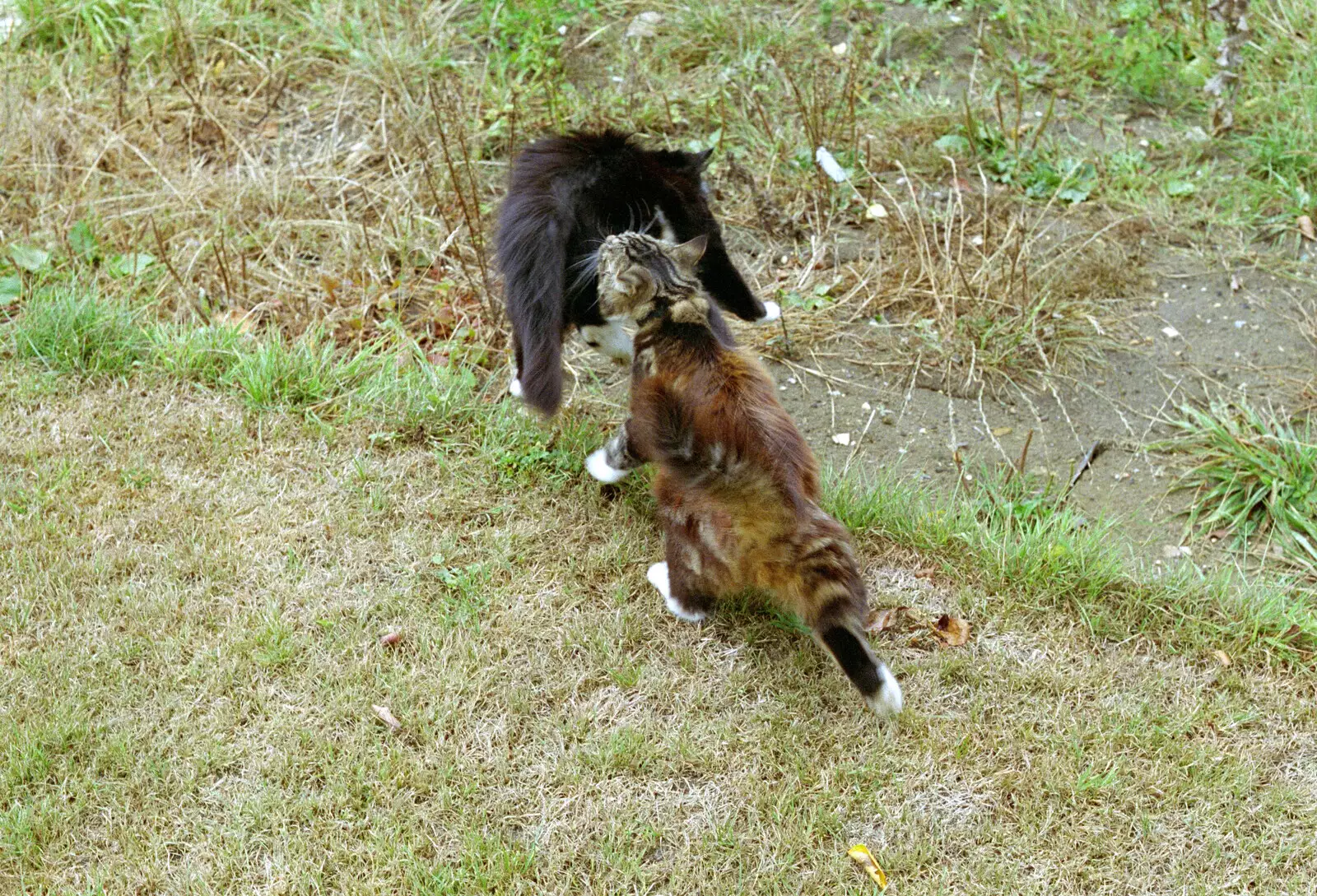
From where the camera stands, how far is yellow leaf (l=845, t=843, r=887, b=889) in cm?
310

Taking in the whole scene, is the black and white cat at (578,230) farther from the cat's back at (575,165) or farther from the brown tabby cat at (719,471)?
the brown tabby cat at (719,471)

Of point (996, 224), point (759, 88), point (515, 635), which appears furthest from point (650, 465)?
point (759, 88)

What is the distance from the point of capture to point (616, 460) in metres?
3.99

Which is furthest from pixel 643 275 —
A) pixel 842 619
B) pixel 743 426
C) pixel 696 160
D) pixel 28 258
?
pixel 28 258

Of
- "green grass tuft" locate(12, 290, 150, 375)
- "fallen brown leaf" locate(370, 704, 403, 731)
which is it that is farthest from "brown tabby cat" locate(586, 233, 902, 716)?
"green grass tuft" locate(12, 290, 150, 375)

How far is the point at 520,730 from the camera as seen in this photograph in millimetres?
3473

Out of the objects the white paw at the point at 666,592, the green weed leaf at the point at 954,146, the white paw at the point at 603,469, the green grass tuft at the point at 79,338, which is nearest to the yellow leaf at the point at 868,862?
the white paw at the point at 666,592

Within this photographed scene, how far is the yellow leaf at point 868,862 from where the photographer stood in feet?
10.2

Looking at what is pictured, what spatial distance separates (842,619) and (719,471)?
1.75 ft

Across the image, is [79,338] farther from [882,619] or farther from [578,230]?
[882,619]

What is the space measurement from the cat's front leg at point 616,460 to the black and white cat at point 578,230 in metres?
0.31

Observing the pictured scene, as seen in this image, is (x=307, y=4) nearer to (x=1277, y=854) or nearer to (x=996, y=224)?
(x=996, y=224)

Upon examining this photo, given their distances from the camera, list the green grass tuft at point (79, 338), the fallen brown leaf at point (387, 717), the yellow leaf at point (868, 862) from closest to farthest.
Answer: the yellow leaf at point (868, 862), the fallen brown leaf at point (387, 717), the green grass tuft at point (79, 338)

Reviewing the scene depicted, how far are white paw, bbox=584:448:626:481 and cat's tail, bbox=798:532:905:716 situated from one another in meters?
0.97
